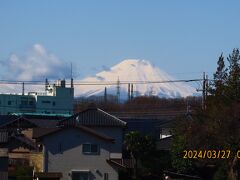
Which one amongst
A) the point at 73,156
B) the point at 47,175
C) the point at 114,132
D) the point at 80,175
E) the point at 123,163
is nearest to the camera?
the point at 47,175

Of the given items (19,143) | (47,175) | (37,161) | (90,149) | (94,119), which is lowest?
(47,175)

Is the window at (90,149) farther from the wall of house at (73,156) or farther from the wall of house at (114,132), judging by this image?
the wall of house at (114,132)

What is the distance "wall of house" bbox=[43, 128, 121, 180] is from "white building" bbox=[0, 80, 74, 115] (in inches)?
2756

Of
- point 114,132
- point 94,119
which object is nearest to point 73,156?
point 94,119

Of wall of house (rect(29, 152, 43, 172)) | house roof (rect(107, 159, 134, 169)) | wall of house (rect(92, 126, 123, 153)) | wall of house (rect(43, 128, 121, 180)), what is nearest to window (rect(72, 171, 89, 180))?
wall of house (rect(43, 128, 121, 180))

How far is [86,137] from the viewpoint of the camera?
4303cm

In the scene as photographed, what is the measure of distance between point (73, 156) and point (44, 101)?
243 ft

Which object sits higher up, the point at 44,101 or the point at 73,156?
the point at 44,101

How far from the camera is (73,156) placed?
4278cm

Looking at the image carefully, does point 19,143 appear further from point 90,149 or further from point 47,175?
point 47,175

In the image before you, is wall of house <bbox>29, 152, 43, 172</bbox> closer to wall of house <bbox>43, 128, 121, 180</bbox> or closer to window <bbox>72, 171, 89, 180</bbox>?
wall of house <bbox>43, 128, 121, 180</bbox>

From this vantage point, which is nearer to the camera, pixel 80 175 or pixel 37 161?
pixel 80 175

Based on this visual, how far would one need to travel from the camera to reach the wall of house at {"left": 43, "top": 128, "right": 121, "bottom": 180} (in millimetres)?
42312

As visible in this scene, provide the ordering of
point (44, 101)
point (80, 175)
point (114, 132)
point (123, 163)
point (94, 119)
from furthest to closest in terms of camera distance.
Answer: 1. point (44, 101)
2. point (114, 132)
3. point (94, 119)
4. point (123, 163)
5. point (80, 175)
